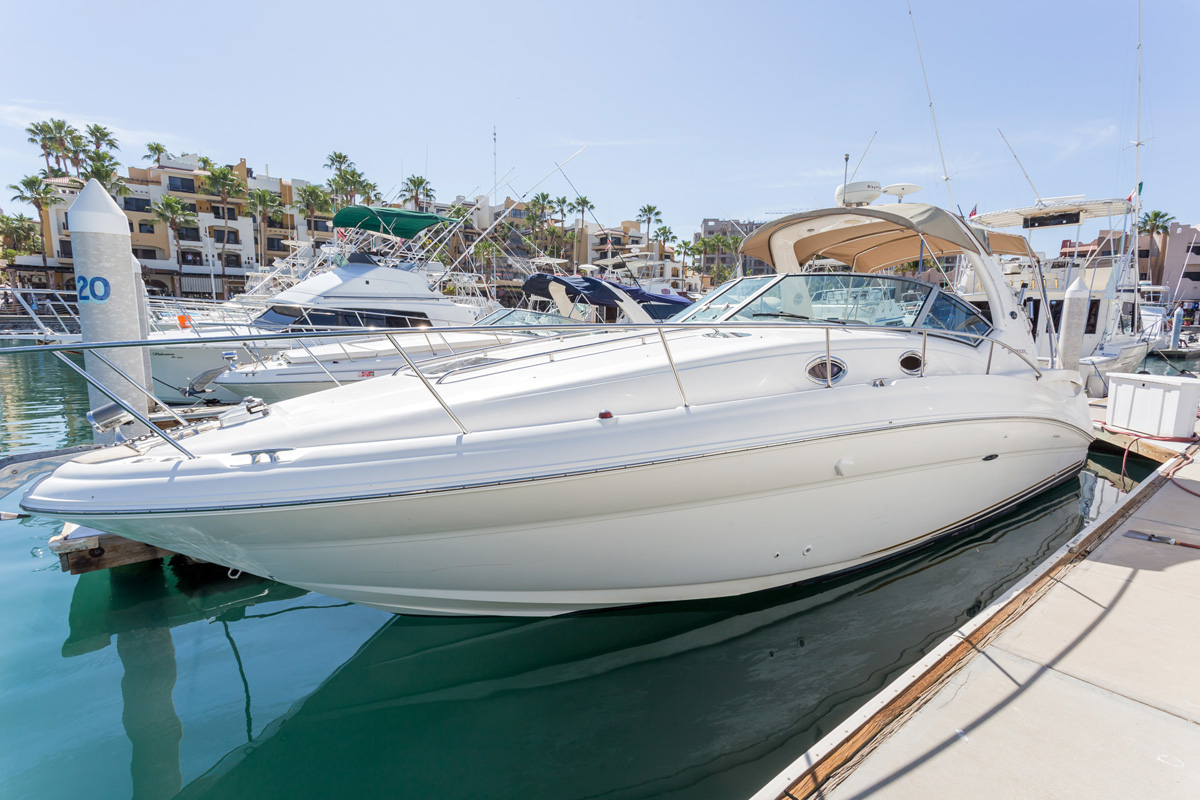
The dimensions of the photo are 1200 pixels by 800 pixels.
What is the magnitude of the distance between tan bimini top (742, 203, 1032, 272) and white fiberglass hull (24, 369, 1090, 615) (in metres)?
1.18

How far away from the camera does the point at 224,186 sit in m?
32.9

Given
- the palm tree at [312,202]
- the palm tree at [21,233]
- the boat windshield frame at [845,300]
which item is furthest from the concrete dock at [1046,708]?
the palm tree at [21,233]

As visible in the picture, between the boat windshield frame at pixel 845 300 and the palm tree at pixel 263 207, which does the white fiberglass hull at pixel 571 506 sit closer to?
the boat windshield frame at pixel 845 300

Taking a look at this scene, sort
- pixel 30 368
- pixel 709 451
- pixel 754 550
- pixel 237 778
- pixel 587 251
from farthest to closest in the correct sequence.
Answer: pixel 587 251 → pixel 30 368 → pixel 754 550 → pixel 709 451 → pixel 237 778

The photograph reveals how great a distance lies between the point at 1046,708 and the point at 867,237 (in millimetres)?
3819

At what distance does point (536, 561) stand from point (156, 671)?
7.39 ft

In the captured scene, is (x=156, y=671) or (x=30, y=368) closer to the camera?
(x=156, y=671)

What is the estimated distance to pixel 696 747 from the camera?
2.46 meters

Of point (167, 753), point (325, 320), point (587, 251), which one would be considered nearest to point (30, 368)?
point (325, 320)

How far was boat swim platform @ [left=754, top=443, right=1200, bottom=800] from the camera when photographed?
1.76 meters

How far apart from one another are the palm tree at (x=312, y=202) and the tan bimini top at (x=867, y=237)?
36443mm

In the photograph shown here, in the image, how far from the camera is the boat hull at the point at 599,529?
2521 mm

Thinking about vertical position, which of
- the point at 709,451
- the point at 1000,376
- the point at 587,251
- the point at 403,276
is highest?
the point at 587,251

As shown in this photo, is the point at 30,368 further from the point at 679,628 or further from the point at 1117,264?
the point at 1117,264
